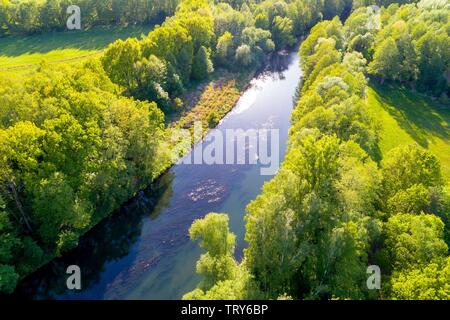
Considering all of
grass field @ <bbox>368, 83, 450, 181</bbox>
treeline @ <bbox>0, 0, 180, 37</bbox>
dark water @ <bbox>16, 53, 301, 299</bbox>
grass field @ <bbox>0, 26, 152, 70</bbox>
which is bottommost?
dark water @ <bbox>16, 53, 301, 299</bbox>

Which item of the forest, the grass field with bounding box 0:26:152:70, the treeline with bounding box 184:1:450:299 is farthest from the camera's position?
the grass field with bounding box 0:26:152:70

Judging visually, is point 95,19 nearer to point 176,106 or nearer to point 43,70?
point 176,106

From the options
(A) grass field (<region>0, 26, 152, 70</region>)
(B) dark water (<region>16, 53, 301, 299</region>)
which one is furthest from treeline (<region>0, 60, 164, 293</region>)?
(A) grass field (<region>0, 26, 152, 70</region>)

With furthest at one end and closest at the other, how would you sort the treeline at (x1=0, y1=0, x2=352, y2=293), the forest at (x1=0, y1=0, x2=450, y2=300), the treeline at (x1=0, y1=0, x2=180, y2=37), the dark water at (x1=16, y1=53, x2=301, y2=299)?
1. the treeline at (x1=0, y1=0, x2=180, y2=37)
2. the dark water at (x1=16, y1=53, x2=301, y2=299)
3. the treeline at (x1=0, y1=0, x2=352, y2=293)
4. the forest at (x1=0, y1=0, x2=450, y2=300)

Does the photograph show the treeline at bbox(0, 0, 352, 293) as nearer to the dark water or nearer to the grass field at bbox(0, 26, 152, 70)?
the dark water

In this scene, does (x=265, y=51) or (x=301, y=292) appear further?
(x=265, y=51)

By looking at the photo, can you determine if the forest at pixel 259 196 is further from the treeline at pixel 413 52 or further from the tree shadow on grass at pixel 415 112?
the treeline at pixel 413 52

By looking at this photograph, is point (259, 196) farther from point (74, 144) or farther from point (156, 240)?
point (74, 144)
